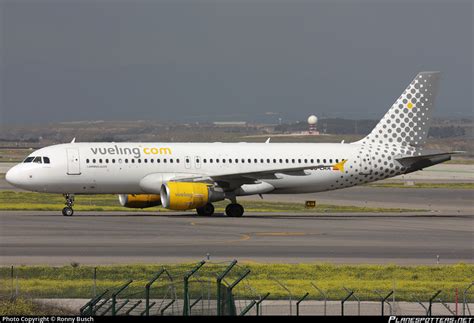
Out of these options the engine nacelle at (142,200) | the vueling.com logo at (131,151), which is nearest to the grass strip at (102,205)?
the engine nacelle at (142,200)

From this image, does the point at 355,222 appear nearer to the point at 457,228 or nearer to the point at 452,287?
the point at 457,228

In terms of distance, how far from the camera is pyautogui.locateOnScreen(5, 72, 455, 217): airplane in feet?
176

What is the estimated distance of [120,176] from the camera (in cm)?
5428

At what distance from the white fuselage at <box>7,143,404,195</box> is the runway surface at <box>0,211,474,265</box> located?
1.72m

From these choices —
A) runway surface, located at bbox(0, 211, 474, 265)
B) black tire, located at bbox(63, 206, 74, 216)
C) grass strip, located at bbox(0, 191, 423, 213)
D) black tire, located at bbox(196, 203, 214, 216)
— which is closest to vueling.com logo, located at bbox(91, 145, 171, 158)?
black tire, located at bbox(63, 206, 74, 216)

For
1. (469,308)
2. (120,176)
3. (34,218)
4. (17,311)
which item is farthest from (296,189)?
(17,311)

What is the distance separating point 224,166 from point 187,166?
7.16ft

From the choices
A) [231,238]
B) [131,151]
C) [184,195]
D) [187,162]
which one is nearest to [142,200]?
[131,151]

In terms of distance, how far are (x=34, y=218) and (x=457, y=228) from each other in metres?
20.3

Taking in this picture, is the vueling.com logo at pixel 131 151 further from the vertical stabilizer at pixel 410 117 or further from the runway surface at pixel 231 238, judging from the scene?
the vertical stabilizer at pixel 410 117

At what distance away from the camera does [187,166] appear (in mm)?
56250

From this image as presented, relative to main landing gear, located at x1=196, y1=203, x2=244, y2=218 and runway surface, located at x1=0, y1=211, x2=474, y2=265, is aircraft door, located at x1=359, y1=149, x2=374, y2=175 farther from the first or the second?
main landing gear, located at x1=196, y1=203, x2=244, y2=218

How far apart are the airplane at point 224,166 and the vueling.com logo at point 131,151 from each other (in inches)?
2.3

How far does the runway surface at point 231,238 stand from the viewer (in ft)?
117
